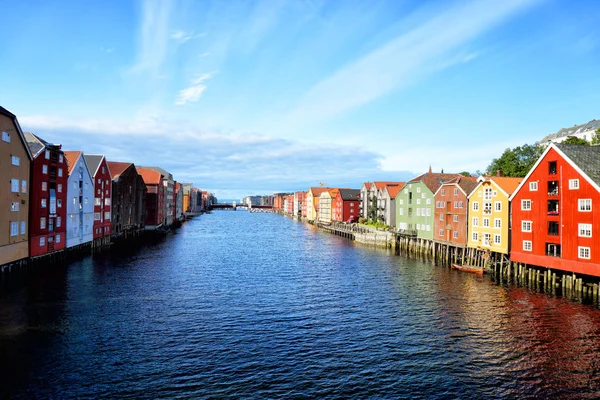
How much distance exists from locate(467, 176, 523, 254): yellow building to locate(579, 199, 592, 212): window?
12577 mm

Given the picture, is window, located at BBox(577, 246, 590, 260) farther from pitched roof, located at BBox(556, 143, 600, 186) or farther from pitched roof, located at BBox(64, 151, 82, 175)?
pitched roof, located at BBox(64, 151, 82, 175)

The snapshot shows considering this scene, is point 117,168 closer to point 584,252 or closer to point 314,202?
point 584,252

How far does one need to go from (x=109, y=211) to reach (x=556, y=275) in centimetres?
8033

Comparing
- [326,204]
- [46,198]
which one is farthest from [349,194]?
[46,198]

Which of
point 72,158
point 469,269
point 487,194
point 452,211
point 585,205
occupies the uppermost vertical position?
point 72,158

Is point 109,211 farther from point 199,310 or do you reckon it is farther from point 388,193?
point 388,193

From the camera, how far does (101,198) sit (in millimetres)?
77438

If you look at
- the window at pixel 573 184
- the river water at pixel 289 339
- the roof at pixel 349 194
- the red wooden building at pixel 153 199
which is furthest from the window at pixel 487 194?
the red wooden building at pixel 153 199

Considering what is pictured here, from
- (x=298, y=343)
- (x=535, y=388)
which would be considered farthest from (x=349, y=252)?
(x=535, y=388)

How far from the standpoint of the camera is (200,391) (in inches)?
783

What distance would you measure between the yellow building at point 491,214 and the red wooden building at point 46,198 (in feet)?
206

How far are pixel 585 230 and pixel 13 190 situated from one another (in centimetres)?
6359

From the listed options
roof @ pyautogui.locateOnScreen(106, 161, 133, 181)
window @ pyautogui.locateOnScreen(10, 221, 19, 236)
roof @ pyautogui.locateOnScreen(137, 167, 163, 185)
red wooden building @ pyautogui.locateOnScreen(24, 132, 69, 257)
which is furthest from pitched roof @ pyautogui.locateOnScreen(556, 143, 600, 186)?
roof @ pyautogui.locateOnScreen(137, 167, 163, 185)

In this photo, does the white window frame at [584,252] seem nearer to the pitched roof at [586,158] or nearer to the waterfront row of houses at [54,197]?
the pitched roof at [586,158]
